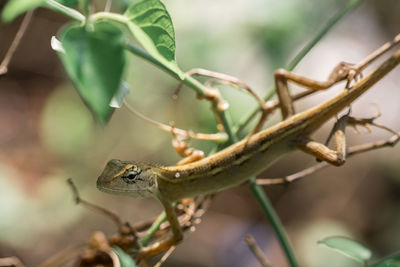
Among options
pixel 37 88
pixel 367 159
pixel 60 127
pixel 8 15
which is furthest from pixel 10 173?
pixel 367 159

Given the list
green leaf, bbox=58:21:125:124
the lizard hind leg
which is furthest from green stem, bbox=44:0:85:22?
the lizard hind leg

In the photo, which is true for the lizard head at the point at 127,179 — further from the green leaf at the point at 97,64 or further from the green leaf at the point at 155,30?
the green leaf at the point at 97,64

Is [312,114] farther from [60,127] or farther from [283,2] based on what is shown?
[60,127]

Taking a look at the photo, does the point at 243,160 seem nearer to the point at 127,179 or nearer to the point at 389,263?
the point at 127,179

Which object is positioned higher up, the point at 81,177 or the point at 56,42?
the point at 56,42

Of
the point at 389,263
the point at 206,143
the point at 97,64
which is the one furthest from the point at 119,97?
the point at 206,143

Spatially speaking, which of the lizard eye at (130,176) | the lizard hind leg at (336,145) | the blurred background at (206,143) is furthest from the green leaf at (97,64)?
the blurred background at (206,143)
